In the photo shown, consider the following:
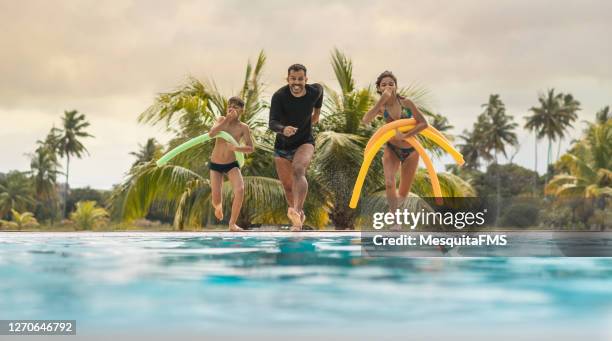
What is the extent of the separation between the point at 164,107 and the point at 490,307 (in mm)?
13157

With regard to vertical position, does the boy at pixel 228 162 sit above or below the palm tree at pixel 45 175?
below

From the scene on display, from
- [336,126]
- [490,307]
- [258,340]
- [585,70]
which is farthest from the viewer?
[585,70]

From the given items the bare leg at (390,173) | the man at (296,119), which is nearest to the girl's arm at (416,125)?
the bare leg at (390,173)

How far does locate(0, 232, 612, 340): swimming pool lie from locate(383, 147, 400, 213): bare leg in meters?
1.58

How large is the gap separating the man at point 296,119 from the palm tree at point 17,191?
59.1 meters

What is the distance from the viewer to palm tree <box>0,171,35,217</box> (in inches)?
2419

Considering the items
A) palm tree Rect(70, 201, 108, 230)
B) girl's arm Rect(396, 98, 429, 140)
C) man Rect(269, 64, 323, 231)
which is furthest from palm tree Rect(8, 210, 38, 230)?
girl's arm Rect(396, 98, 429, 140)

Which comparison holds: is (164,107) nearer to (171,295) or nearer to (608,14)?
(171,295)

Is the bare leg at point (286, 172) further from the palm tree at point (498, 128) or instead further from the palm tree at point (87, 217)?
the palm tree at point (498, 128)

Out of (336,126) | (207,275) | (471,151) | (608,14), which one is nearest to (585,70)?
(608,14)

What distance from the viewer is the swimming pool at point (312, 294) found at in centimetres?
292

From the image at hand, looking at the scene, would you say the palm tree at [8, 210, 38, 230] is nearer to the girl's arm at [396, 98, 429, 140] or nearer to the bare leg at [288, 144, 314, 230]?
the bare leg at [288, 144, 314, 230]

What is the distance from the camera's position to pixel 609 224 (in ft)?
128

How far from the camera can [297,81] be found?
777 cm
